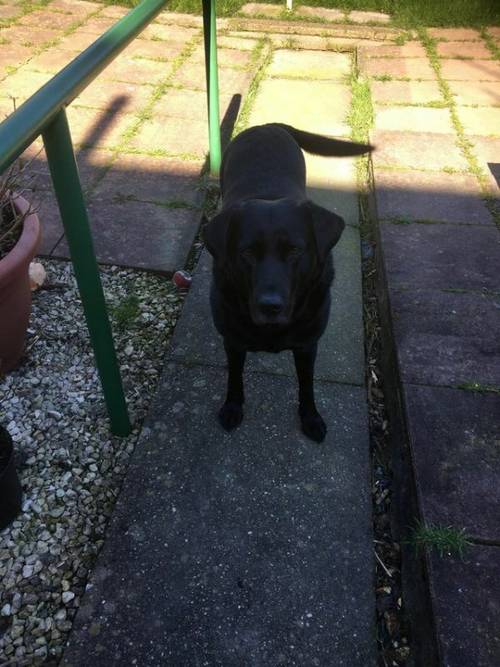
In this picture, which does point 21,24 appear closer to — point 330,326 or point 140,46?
point 140,46

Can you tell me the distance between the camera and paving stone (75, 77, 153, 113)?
15.1 feet

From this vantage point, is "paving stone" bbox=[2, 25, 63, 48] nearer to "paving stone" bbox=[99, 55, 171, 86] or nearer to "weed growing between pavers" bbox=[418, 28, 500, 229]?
"paving stone" bbox=[99, 55, 171, 86]

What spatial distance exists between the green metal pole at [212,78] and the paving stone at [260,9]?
382 centimetres

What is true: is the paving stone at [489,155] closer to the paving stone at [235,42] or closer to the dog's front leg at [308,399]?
the dog's front leg at [308,399]

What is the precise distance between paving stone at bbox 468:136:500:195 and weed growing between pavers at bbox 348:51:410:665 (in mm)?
911

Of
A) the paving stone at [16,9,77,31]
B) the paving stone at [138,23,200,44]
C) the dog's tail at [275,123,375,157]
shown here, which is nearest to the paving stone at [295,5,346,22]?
the paving stone at [138,23,200,44]

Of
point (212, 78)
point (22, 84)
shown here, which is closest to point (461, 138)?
point (212, 78)

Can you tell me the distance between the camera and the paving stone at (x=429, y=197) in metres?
3.38

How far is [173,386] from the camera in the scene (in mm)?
2406

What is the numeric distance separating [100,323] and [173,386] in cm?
62

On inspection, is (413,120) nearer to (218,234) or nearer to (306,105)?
(306,105)

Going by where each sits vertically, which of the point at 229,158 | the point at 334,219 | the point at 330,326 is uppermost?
the point at 334,219

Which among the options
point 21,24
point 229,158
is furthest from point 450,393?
point 21,24

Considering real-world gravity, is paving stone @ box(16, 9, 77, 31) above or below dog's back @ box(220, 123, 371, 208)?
below
